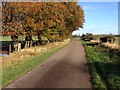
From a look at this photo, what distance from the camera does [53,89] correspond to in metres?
11.9

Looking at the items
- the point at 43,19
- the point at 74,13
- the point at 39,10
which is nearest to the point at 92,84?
the point at 39,10

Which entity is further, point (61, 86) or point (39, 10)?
point (39, 10)

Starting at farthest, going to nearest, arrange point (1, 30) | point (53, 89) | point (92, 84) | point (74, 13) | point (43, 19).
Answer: point (74, 13)
point (43, 19)
point (1, 30)
point (92, 84)
point (53, 89)

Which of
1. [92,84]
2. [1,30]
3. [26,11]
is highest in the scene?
[26,11]

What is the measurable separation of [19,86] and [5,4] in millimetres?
18174

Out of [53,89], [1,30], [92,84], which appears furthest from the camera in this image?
[1,30]

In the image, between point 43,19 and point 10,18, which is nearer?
point 10,18

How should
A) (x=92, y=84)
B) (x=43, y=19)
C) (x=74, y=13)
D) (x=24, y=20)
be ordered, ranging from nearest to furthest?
(x=92, y=84) → (x=24, y=20) → (x=43, y=19) → (x=74, y=13)

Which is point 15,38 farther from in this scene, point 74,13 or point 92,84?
point 74,13

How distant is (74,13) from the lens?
209 ft

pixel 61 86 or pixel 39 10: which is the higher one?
pixel 39 10

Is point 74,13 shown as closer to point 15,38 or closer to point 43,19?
point 43,19

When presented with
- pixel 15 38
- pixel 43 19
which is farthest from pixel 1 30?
pixel 43 19

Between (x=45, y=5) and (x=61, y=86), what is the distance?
25262 millimetres
